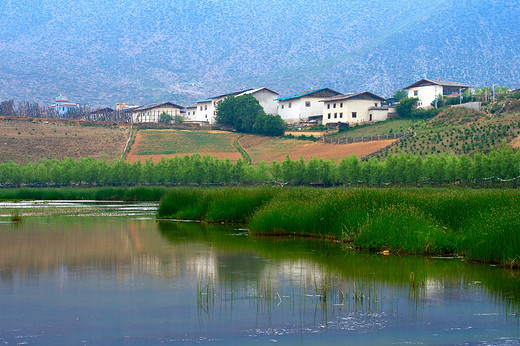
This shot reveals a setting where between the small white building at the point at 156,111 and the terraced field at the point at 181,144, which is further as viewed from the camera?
the small white building at the point at 156,111

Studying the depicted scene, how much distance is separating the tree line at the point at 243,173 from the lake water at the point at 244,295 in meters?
41.4

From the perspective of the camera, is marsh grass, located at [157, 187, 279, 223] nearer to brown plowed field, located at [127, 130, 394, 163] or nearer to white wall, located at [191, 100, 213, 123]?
brown plowed field, located at [127, 130, 394, 163]

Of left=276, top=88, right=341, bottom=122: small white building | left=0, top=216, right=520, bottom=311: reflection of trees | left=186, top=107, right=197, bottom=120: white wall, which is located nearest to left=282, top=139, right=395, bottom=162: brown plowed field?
left=276, top=88, right=341, bottom=122: small white building

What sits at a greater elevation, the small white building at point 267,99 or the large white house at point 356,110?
the small white building at point 267,99

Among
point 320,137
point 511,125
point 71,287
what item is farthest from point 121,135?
point 71,287

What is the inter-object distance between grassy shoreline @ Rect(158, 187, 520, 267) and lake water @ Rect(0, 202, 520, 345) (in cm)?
68

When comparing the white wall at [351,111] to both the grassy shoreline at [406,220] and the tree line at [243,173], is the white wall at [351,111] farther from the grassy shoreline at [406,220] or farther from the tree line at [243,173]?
the grassy shoreline at [406,220]

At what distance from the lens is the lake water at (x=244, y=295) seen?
43.5 ft

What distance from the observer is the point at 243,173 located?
79312 millimetres

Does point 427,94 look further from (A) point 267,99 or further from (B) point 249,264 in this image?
(B) point 249,264

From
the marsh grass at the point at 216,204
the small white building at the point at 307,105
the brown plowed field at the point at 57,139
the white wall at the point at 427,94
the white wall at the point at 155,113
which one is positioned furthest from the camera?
the white wall at the point at 155,113

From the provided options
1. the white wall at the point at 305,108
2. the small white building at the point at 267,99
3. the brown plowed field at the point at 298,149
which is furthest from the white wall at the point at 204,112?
the brown plowed field at the point at 298,149

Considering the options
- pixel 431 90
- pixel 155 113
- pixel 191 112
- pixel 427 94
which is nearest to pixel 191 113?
pixel 191 112

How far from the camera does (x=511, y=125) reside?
85375mm
